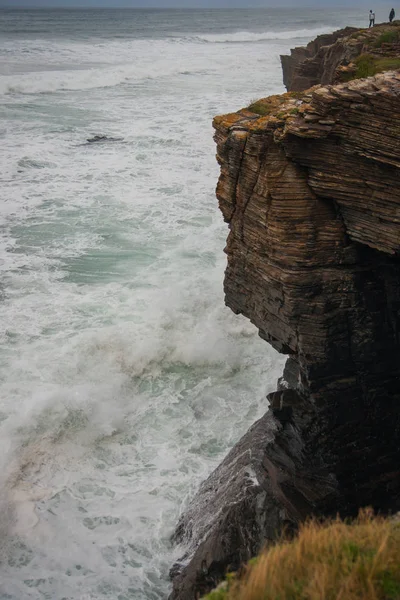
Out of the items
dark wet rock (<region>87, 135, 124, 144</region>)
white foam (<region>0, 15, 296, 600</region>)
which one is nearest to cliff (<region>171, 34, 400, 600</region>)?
white foam (<region>0, 15, 296, 600</region>)

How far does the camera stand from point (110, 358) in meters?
18.9

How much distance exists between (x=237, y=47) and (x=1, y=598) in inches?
4042

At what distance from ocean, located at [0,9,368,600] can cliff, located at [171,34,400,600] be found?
7.91 ft

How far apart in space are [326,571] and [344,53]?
23.3 metres

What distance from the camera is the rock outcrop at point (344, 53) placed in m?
13.1

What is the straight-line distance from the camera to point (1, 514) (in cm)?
1380

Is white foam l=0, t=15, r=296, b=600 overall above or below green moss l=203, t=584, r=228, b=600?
below

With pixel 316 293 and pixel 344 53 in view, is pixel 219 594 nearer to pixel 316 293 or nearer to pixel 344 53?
pixel 316 293

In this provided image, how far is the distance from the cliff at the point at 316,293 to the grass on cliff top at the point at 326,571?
4.12 meters

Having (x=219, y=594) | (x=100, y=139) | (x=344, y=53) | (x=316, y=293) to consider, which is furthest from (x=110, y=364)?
(x=100, y=139)

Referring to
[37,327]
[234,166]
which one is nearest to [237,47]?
[37,327]

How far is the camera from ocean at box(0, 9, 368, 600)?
13.4 meters

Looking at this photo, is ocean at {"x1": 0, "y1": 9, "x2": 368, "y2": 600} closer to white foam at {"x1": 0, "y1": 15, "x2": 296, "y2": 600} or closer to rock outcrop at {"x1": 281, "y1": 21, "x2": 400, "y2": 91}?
white foam at {"x1": 0, "y1": 15, "x2": 296, "y2": 600}

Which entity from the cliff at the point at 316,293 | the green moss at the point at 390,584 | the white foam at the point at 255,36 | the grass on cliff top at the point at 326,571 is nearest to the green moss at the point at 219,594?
the grass on cliff top at the point at 326,571
